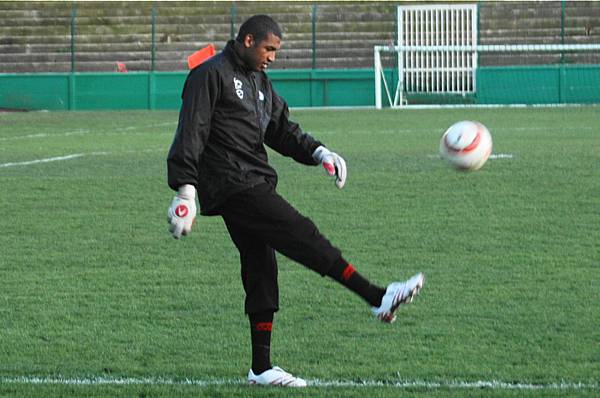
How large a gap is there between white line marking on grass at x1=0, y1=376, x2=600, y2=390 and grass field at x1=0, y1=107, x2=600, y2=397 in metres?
0.02

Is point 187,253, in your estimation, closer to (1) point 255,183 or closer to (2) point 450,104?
(1) point 255,183

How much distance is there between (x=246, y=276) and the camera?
5930 millimetres

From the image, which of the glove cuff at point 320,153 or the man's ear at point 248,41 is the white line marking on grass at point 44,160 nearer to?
the glove cuff at point 320,153

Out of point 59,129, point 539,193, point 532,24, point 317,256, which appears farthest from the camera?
point 532,24

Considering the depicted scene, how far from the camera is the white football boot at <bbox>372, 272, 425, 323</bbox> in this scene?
5531 mm

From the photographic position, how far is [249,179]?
5723mm

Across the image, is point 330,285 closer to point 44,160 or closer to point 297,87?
point 44,160

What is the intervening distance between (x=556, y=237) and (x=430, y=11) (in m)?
29.6

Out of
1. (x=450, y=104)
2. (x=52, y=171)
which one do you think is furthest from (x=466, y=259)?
(x=450, y=104)

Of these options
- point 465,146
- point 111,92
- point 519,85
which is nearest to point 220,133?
point 465,146

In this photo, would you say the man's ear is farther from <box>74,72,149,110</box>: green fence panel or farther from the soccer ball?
<box>74,72,149,110</box>: green fence panel

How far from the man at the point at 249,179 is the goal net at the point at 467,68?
2601 cm

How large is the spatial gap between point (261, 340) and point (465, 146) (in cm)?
152

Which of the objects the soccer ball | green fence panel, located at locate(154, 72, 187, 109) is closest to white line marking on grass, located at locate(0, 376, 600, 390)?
the soccer ball
